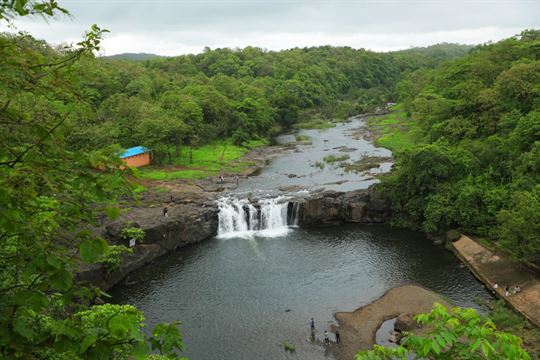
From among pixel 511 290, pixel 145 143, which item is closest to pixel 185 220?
pixel 145 143

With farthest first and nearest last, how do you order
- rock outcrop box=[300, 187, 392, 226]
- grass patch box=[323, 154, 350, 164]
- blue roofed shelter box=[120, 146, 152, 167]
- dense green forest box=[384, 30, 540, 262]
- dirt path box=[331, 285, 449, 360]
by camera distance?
grass patch box=[323, 154, 350, 164] → blue roofed shelter box=[120, 146, 152, 167] → rock outcrop box=[300, 187, 392, 226] → dense green forest box=[384, 30, 540, 262] → dirt path box=[331, 285, 449, 360]

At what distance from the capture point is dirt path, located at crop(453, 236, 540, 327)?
1075 inches

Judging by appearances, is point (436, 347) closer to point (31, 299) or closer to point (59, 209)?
point (31, 299)

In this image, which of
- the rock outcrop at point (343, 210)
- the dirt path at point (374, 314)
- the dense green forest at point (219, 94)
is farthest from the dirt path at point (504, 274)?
the dense green forest at point (219, 94)

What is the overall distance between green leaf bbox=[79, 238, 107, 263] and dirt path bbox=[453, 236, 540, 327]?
27871 millimetres

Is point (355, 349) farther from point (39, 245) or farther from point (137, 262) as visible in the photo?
point (39, 245)

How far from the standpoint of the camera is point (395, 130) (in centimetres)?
8294

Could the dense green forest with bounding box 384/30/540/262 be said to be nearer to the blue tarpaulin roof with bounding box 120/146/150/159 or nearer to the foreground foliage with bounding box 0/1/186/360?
the blue tarpaulin roof with bounding box 120/146/150/159

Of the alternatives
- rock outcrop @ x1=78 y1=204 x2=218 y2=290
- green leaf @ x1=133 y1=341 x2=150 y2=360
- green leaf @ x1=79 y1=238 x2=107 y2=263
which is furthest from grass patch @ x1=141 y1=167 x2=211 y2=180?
green leaf @ x1=133 y1=341 x2=150 y2=360

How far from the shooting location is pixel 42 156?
181 inches

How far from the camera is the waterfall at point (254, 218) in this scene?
4275 centimetres

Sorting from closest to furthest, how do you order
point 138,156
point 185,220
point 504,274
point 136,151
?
point 504,274 < point 185,220 < point 136,151 < point 138,156

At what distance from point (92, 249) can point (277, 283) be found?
28.9m

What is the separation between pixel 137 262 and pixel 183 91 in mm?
49708
